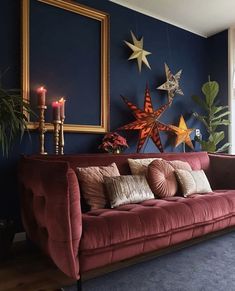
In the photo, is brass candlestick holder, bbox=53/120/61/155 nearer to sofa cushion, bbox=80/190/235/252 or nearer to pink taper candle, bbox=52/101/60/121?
pink taper candle, bbox=52/101/60/121

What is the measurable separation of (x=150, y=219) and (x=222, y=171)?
1483 mm

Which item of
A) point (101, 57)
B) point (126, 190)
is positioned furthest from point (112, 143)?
point (101, 57)

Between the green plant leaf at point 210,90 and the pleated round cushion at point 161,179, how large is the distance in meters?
1.61

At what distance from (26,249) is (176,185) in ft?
4.52

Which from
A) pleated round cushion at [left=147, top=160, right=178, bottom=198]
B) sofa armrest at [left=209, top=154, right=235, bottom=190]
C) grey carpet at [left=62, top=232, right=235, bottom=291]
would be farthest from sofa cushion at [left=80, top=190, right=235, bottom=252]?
sofa armrest at [left=209, top=154, right=235, bottom=190]

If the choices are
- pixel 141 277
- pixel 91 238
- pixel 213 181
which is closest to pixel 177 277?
pixel 141 277

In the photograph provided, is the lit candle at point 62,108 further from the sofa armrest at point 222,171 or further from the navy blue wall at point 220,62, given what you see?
the navy blue wall at point 220,62

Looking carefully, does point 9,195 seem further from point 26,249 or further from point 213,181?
point 213,181

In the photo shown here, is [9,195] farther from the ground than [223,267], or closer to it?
farther from the ground

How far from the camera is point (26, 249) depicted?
2.23m

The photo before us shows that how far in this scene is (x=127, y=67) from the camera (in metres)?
3.21

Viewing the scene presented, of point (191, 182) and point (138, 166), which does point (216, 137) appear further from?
point (138, 166)

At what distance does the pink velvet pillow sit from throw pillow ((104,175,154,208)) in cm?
13

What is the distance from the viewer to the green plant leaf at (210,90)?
363cm
